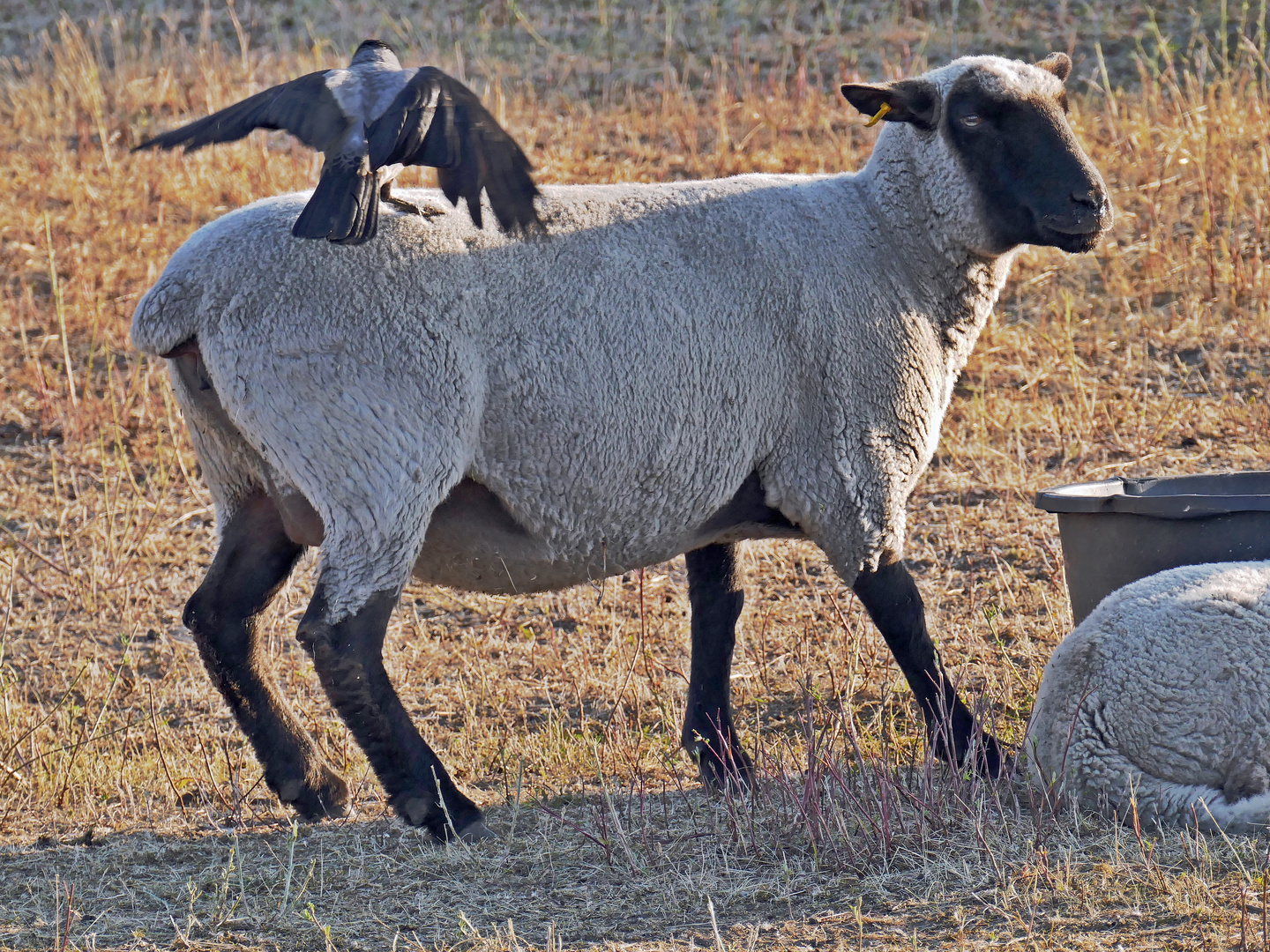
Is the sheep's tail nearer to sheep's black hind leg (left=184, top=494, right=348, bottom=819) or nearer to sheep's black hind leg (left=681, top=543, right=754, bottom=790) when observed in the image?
sheep's black hind leg (left=681, top=543, right=754, bottom=790)

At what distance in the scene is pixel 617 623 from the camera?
6.28m

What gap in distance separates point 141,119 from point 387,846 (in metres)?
9.16

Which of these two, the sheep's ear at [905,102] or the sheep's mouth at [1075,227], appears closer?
the sheep's mouth at [1075,227]

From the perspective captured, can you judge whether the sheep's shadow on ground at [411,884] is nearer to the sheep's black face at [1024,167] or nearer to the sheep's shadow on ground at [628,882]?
the sheep's shadow on ground at [628,882]

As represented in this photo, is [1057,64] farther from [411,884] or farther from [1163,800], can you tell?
[411,884]

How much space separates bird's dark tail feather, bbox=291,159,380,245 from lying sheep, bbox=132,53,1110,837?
1.05 feet

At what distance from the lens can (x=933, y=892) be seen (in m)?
→ 3.46

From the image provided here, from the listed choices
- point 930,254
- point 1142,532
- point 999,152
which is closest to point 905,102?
point 999,152

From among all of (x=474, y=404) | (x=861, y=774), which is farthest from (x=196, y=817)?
(x=861, y=774)

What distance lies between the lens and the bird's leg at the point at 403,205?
13.8 ft

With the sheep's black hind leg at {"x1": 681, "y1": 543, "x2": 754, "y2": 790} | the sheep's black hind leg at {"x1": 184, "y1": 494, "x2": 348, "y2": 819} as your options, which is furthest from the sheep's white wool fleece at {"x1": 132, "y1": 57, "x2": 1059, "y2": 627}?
the sheep's black hind leg at {"x1": 681, "y1": 543, "x2": 754, "y2": 790}

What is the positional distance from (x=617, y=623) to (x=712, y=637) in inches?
54.5

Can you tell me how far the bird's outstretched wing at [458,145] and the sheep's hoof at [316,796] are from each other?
1941mm

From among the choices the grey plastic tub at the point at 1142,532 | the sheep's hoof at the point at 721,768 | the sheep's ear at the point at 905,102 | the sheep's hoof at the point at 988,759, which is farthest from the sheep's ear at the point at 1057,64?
the sheep's hoof at the point at 721,768
